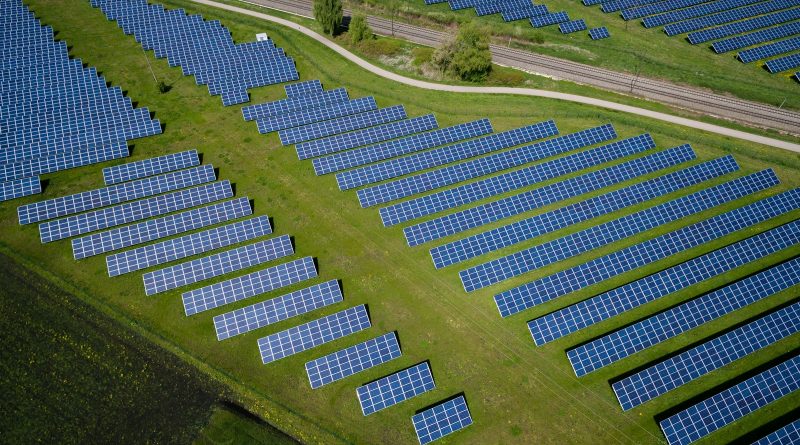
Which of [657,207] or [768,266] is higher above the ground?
[657,207]

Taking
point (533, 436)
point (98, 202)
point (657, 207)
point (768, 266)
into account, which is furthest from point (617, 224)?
point (98, 202)

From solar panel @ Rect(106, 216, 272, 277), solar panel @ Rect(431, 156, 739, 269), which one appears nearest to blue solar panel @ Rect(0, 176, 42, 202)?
solar panel @ Rect(106, 216, 272, 277)

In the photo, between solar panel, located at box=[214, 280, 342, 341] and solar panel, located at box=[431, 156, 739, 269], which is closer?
solar panel, located at box=[214, 280, 342, 341]

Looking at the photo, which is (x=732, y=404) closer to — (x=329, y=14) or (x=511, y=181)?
(x=511, y=181)

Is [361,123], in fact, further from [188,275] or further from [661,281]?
[661,281]

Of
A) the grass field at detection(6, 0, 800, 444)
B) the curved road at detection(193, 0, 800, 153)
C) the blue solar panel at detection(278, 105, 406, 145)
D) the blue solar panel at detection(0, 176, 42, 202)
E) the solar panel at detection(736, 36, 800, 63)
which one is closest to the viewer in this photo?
the grass field at detection(6, 0, 800, 444)

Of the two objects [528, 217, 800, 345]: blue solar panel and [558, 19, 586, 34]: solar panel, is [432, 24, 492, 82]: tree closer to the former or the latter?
[558, 19, 586, 34]: solar panel

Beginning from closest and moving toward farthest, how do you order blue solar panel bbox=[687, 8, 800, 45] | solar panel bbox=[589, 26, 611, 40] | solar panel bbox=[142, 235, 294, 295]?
solar panel bbox=[142, 235, 294, 295], solar panel bbox=[589, 26, 611, 40], blue solar panel bbox=[687, 8, 800, 45]

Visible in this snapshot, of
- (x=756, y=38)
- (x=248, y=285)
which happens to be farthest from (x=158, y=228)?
(x=756, y=38)
